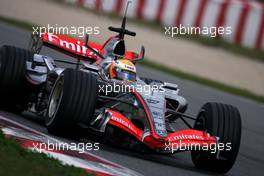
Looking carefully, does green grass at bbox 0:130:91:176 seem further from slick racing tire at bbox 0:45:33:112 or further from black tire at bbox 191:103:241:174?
slick racing tire at bbox 0:45:33:112

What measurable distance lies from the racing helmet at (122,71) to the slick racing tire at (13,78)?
3.82 ft

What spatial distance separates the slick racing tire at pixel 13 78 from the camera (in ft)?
34.3

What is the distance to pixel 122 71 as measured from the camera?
10109mm

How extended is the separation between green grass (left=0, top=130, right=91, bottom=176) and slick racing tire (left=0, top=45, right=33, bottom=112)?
2.84m

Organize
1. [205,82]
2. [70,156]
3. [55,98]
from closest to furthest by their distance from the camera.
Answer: [70,156] < [55,98] < [205,82]

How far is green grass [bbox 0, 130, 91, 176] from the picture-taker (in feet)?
22.5

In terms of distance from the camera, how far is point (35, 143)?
8.43 metres

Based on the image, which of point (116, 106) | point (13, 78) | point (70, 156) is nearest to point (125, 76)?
point (116, 106)

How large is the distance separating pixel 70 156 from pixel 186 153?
2747 millimetres

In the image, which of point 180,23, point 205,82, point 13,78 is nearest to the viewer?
point 13,78

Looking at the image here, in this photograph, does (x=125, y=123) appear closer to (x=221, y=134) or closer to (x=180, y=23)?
(x=221, y=134)

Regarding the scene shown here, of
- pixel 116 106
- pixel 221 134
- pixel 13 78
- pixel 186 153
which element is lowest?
pixel 186 153

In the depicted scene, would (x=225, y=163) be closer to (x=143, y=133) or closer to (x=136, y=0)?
(x=143, y=133)

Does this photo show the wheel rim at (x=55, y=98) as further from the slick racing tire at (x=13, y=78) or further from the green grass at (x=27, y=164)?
the green grass at (x=27, y=164)
